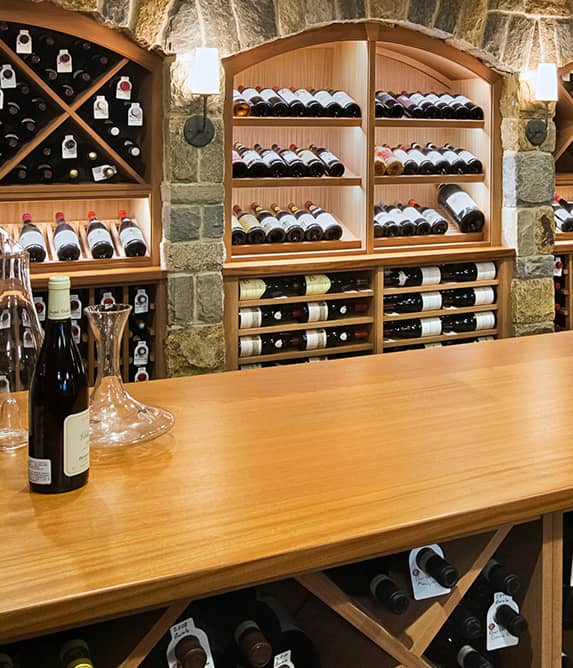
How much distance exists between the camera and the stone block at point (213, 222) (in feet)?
13.6

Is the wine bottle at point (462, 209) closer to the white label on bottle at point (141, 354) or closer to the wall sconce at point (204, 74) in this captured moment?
the wall sconce at point (204, 74)

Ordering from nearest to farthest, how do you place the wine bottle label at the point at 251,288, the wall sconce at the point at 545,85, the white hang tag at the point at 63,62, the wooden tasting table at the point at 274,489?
the wooden tasting table at the point at 274,489 < the white hang tag at the point at 63,62 < the wine bottle label at the point at 251,288 < the wall sconce at the point at 545,85

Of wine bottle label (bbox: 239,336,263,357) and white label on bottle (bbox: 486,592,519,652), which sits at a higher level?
wine bottle label (bbox: 239,336,263,357)

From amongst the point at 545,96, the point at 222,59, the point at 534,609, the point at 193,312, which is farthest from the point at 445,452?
the point at 545,96

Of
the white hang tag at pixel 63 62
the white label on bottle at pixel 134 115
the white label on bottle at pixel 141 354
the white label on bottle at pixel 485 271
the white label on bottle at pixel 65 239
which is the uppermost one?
the white hang tag at pixel 63 62

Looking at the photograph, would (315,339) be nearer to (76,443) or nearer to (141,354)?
(141,354)

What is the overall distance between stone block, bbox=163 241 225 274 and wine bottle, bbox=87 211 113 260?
0.28 metres

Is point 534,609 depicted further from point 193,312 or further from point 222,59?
point 222,59

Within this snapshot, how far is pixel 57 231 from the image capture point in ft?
13.1

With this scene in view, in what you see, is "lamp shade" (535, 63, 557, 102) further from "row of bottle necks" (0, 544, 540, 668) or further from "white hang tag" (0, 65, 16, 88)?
"row of bottle necks" (0, 544, 540, 668)

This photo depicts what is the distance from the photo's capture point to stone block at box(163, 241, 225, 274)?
408cm

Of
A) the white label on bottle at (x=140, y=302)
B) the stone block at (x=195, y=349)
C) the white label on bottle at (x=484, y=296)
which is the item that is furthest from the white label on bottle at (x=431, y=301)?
the white label on bottle at (x=140, y=302)

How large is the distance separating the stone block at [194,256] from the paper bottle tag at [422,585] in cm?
292

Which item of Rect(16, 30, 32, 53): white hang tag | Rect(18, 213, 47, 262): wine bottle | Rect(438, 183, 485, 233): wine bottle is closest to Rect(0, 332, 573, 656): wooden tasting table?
Rect(18, 213, 47, 262): wine bottle
